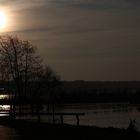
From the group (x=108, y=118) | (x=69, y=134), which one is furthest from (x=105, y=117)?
(x=69, y=134)

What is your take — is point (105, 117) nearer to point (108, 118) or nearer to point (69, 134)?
point (108, 118)

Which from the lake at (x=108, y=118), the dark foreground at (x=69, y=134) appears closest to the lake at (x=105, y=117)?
the lake at (x=108, y=118)

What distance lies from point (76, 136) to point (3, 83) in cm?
6766

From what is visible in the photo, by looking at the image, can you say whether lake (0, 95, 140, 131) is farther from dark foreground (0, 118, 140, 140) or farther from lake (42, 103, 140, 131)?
dark foreground (0, 118, 140, 140)

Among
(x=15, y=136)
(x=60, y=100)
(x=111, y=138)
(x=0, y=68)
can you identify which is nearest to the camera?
(x=111, y=138)

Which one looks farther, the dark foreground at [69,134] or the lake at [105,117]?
the lake at [105,117]

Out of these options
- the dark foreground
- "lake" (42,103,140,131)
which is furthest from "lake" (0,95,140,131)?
the dark foreground

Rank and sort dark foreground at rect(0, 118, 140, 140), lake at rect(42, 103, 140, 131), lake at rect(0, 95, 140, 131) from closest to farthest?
dark foreground at rect(0, 118, 140, 140) < lake at rect(42, 103, 140, 131) < lake at rect(0, 95, 140, 131)

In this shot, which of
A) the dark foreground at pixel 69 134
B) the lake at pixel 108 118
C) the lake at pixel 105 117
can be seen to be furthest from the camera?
the lake at pixel 105 117

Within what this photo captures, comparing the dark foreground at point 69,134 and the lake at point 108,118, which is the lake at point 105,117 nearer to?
the lake at point 108,118

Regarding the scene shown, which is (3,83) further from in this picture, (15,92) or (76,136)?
(76,136)

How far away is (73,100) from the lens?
366 feet

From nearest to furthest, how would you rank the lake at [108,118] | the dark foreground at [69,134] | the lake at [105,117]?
the dark foreground at [69,134] → the lake at [108,118] → the lake at [105,117]

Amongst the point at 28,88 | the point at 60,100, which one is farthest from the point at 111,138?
the point at 60,100
